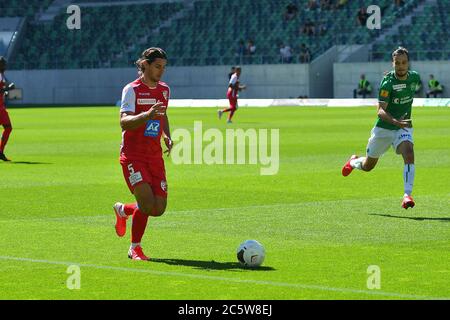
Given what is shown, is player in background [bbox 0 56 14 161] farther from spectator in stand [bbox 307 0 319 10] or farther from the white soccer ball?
spectator in stand [bbox 307 0 319 10]

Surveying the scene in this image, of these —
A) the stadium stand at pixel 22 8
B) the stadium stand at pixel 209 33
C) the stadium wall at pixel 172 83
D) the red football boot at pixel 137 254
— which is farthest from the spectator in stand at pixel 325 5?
the red football boot at pixel 137 254

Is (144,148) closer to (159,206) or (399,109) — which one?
(159,206)

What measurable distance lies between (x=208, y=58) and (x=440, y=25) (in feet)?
48.6

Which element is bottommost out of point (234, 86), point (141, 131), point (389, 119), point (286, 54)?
point (141, 131)

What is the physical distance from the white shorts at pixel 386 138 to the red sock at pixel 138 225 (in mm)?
5686

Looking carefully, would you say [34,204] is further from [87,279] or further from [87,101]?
[87,101]

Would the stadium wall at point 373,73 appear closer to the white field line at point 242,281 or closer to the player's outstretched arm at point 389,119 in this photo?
the player's outstretched arm at point 389,119

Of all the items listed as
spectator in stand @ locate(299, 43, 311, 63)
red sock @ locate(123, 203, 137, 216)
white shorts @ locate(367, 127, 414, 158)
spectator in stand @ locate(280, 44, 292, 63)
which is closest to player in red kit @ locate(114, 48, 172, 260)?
red sock @ locate(123, 203, 137, 216)

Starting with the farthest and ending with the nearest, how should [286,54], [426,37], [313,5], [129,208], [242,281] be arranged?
[313,5] < [286,54] < [426,37] < [129,208] < [242,281]

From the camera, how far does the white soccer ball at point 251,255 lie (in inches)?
446

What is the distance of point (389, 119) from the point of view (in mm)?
15938

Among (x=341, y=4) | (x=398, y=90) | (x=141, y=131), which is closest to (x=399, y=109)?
(x=398, y=90)

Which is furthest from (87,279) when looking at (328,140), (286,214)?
(328,140)

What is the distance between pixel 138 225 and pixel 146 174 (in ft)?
1.75
